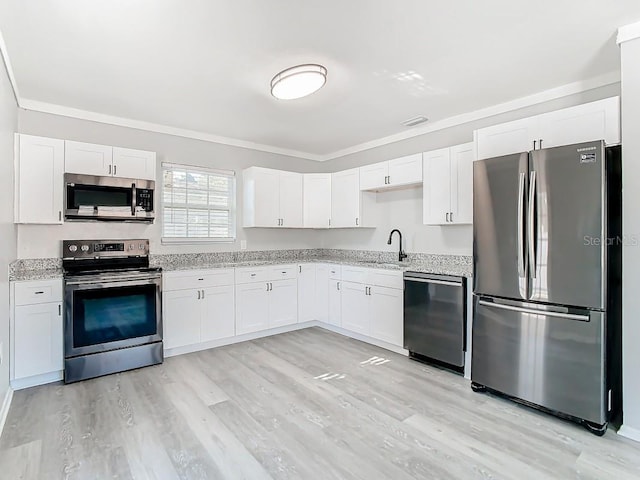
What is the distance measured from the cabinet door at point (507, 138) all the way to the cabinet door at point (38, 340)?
3973 millimetres

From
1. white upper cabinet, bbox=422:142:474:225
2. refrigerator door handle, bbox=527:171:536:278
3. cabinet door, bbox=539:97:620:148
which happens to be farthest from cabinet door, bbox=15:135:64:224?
cabinet door, bbox=539:97:620:148

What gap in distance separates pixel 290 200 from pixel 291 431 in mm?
3231

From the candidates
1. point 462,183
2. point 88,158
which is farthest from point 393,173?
point 88,158

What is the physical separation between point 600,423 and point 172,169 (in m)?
4.60

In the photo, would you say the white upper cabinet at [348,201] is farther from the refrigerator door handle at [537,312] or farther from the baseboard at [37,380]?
the baseboard at [37,380]

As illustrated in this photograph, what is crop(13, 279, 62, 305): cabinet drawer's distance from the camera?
2893mm

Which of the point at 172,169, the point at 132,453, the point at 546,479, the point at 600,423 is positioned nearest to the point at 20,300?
the point at 132,453

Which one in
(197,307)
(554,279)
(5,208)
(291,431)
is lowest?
(291,431)

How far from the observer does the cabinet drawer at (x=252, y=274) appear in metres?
4.17

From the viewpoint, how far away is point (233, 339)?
4203 mm

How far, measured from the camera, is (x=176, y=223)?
171 inches

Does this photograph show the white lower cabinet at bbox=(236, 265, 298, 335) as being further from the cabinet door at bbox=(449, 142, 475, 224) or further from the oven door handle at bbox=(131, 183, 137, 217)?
the cabinet door at bbox=(449, 142, 475, 224)

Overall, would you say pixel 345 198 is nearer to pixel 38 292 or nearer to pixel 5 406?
pixel 38 292

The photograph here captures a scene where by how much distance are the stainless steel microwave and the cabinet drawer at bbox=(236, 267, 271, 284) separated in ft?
3.73
